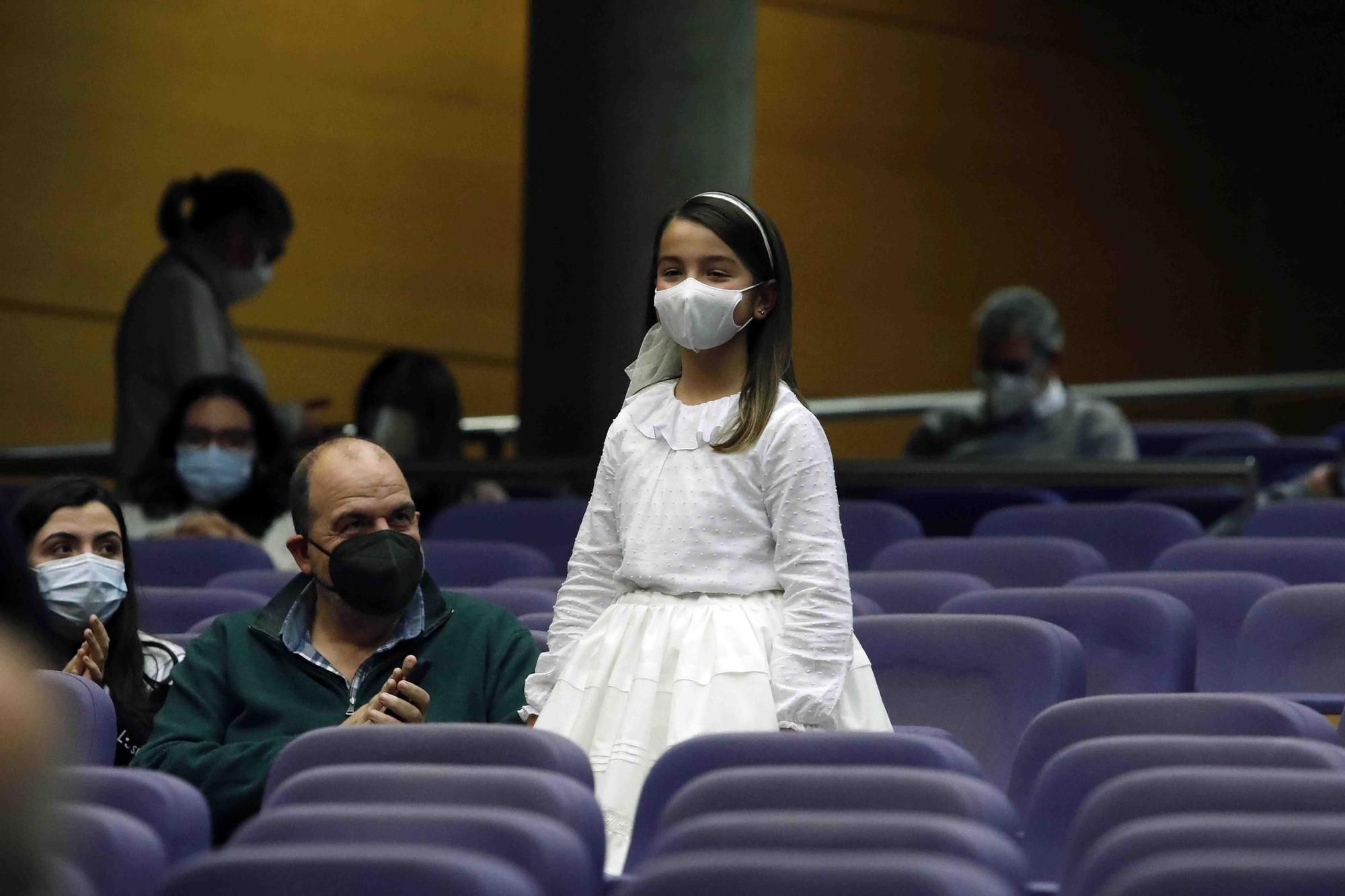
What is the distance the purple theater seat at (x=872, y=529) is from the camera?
15.3 feet

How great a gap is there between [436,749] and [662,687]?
324 millimetres

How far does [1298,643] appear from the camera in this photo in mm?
3529

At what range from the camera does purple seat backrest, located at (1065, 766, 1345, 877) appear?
6.89 ft

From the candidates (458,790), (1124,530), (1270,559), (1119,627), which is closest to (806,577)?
(458,790)

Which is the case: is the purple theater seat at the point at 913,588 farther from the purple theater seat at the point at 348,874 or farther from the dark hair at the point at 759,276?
the purple theater seat at the point at 348,874

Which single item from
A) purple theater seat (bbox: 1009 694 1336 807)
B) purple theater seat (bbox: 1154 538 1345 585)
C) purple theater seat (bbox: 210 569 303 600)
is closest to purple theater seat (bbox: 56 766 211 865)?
purple theater seat (bbox: 1009 694 1336 807)

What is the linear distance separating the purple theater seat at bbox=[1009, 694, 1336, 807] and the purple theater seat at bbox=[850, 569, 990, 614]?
3.79 feet

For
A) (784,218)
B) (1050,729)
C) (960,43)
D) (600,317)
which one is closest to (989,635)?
(1050,729)

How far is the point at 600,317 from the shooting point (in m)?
5.52

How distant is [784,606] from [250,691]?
2.51 ft

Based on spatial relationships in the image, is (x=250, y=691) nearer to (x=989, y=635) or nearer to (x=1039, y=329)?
(x=989, y=635)

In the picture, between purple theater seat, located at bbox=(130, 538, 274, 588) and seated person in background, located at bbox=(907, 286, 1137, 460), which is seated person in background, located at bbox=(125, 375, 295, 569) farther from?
seated person in background, located at bbox=(907, 286, 1137, 460)

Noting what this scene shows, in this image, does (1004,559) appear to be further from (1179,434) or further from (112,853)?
(1179,434)

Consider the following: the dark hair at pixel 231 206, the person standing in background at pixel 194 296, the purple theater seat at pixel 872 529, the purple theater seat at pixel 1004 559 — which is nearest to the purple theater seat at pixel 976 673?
the purple theater seat at pixel 1004 559
